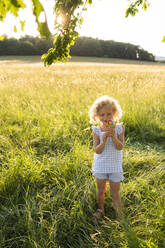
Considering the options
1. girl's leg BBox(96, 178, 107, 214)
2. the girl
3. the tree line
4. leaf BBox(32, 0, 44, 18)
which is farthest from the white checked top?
the tree line

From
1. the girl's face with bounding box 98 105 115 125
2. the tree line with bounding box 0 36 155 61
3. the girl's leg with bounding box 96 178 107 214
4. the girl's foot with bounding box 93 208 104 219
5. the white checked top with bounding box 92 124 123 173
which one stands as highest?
the tree line with bounding box 0 36 155 61

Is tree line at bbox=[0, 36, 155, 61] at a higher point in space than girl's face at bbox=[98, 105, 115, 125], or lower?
higher

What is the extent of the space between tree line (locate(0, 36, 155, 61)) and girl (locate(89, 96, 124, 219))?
143 feet

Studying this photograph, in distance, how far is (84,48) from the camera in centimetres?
5097

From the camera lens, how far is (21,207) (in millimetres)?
2117

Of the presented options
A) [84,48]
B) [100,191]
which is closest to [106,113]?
[100,191]

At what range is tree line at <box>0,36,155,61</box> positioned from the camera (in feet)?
157

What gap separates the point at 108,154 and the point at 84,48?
52364mm

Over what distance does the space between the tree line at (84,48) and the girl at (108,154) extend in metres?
43.7

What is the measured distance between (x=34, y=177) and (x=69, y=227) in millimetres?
761

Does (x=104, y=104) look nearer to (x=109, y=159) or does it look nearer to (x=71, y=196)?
(x=109, y=159)

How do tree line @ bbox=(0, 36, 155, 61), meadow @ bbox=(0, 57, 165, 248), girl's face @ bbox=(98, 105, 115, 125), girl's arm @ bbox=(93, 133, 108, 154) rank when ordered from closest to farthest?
1. meadow @ bbox=(0, 57, 165, 248)
2. girl's arm @ bbox=(93, 133, 108, 154)
3. girl's face @ bbox=(98, 105, 115, 125)
4. tree line @ bbox=(0, 36, 155, 61)

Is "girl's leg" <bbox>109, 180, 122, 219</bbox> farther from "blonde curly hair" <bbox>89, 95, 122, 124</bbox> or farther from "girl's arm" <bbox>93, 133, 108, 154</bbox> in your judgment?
"blonde curly hair" <bbox>89, 95, 122, 124</bbox>

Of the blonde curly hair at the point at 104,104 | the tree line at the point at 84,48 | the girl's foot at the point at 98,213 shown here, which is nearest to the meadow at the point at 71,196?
the girl's foot at the point at 98,213
